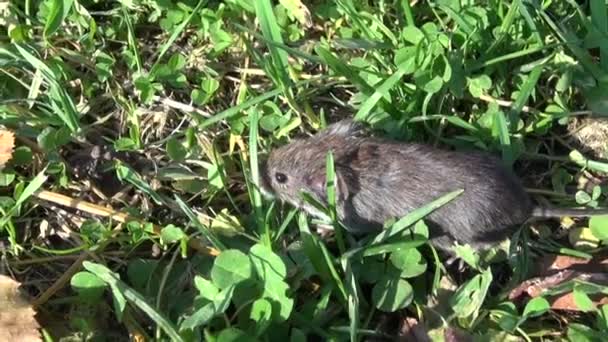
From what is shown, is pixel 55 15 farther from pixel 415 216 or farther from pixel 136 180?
pixel 415 216

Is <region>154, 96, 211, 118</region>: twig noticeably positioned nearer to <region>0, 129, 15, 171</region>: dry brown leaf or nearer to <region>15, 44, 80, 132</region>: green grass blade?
<region>15, 44, 80, 132</region>: green grass blade

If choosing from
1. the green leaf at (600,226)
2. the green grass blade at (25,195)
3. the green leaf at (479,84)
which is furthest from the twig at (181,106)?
the green leaf at (600,226)

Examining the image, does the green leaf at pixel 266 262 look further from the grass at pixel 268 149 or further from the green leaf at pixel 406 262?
the green leaf at pixel 406 262

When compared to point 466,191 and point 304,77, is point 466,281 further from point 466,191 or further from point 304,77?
point 304,77

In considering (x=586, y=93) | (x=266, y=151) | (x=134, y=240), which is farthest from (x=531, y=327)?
(x=134, y=240)

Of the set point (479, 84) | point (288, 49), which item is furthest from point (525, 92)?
point (288, 49)

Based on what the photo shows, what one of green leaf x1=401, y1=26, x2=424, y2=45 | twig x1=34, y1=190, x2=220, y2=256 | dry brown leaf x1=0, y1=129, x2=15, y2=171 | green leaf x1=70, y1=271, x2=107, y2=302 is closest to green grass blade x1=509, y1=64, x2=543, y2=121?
green leaf x1=401, y1=26, x2=424, y2=45
